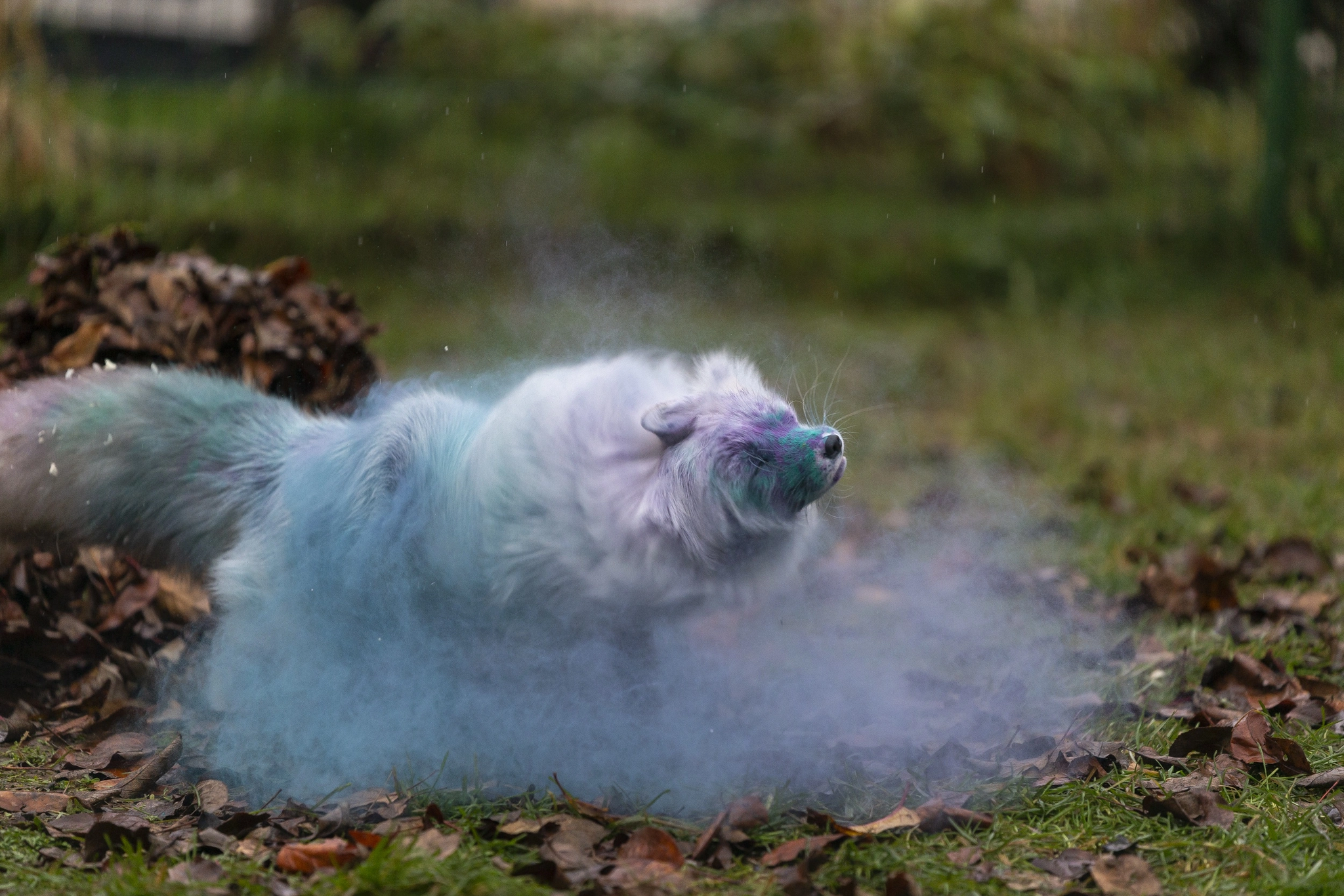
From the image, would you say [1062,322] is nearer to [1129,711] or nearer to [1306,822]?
[1129,711]

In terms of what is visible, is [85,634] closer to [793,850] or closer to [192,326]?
[192,326]

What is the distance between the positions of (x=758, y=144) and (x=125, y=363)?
22.3 feet

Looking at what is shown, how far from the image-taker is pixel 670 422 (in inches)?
87.7

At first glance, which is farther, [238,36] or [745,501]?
[238,36]

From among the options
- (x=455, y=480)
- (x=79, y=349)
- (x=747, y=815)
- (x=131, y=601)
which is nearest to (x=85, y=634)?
(x=131, y=601)

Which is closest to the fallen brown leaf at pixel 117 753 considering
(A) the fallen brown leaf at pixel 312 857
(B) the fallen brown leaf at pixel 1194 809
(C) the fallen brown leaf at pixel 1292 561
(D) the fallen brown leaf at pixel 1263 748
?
(A) the fallen brown leaf at pixel 312 857

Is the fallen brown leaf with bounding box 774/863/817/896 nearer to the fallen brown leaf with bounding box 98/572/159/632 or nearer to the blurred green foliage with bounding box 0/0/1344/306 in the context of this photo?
the fallen brown leaf with bounding box 98/572/159/632

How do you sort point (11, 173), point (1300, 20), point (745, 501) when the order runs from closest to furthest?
point (745, 501) < point (11, 173) < point (1300, 20)

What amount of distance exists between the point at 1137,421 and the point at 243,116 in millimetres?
5655

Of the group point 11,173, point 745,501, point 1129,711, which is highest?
point 11,173

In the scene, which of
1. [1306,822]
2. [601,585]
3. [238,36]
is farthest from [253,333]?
[238,36]

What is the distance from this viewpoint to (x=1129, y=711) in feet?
9.24

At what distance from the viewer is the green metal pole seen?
22.1ft

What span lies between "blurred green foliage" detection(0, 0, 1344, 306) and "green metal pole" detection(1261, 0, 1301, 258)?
0.14m
